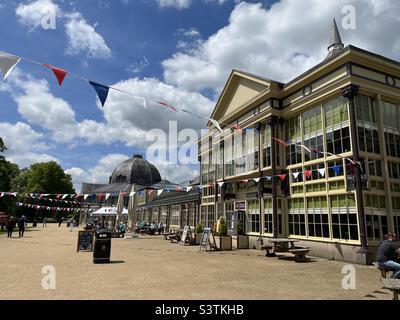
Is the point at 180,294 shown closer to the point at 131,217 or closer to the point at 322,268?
the point at 322,268

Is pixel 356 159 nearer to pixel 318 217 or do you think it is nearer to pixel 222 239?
pixel 318 217

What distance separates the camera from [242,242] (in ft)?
63.5

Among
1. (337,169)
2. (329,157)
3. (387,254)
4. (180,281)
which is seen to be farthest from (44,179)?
(387,254)

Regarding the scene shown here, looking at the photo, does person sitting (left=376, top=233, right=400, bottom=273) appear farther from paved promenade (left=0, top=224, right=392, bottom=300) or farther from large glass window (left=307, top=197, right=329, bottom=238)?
large glass window (left=307, top=197, right=329, bottom=238)

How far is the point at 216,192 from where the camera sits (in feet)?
84.7

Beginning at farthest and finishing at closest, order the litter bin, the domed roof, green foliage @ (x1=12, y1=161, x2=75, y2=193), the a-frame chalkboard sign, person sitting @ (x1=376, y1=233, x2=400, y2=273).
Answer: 1. the domed roof
2. green foliage @ (x1=12, y1=161, x2=75, y2=193)
3. the a-frame chalkboard sign
4. the litter bin
5. person sitting @ (x1=376, y1=233, x2=400, y2=273)

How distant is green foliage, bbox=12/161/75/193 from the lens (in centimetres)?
6706

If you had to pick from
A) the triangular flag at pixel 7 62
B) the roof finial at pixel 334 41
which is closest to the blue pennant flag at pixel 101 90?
the triangular flag at pixel 7 62

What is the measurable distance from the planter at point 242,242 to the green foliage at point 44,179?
190 feet

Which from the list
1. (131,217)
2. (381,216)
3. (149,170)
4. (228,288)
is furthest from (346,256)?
(149,170)

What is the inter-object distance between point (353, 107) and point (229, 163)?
38.3ft

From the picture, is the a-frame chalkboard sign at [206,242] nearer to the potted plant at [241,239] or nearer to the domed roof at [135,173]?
the potted plant at [241,239]

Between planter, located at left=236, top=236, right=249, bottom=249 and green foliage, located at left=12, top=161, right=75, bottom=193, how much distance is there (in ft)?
190

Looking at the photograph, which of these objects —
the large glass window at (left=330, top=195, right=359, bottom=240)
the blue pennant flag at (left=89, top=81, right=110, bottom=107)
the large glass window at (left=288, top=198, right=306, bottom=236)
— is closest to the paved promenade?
the large glass window at (left=330, top=195, right=359, bottom=240)
